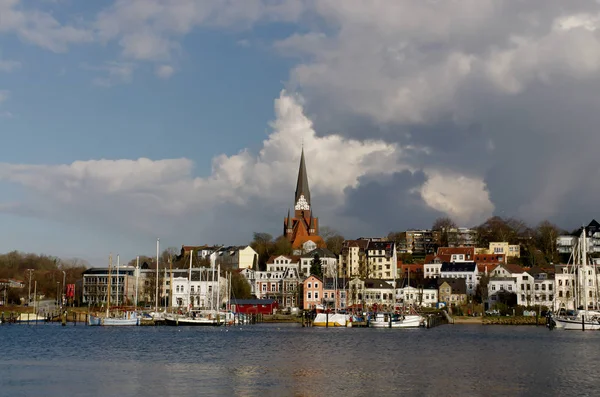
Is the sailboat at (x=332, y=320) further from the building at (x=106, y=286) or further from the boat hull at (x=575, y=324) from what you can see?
the building at (x=106, y=286)

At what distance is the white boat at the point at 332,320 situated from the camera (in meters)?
117

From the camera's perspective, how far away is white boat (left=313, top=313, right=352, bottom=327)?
383ft

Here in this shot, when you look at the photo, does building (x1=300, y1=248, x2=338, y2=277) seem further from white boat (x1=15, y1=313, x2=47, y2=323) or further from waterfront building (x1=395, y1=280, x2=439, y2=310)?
white boat (x1=15, y1=313, x2=47, y2=323)

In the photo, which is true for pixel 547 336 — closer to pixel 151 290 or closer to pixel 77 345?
pixel 77 345

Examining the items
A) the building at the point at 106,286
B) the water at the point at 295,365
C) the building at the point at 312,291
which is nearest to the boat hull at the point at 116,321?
the water at the point at 295,365

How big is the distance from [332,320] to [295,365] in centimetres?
6213

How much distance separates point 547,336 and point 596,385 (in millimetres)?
49196

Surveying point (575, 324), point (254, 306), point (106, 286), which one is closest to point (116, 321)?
point (254, 306)

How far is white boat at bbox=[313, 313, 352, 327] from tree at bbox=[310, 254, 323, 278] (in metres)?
47.2

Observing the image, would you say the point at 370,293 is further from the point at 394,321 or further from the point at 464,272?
the point at 394,321

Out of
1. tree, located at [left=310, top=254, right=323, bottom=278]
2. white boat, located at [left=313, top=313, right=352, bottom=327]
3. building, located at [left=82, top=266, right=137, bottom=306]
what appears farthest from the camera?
tree, located at [left=310, top=254, right=323, bottom=278]

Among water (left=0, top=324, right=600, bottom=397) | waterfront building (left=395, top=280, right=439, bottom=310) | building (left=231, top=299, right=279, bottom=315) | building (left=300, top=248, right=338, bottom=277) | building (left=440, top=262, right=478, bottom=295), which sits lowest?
water (left=0, top=324, right=600, bottom=397)

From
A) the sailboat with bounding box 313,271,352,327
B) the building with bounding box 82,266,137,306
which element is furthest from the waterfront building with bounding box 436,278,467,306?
the building with bounding box 82,266,137,306

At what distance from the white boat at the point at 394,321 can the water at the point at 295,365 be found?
73.4ft
